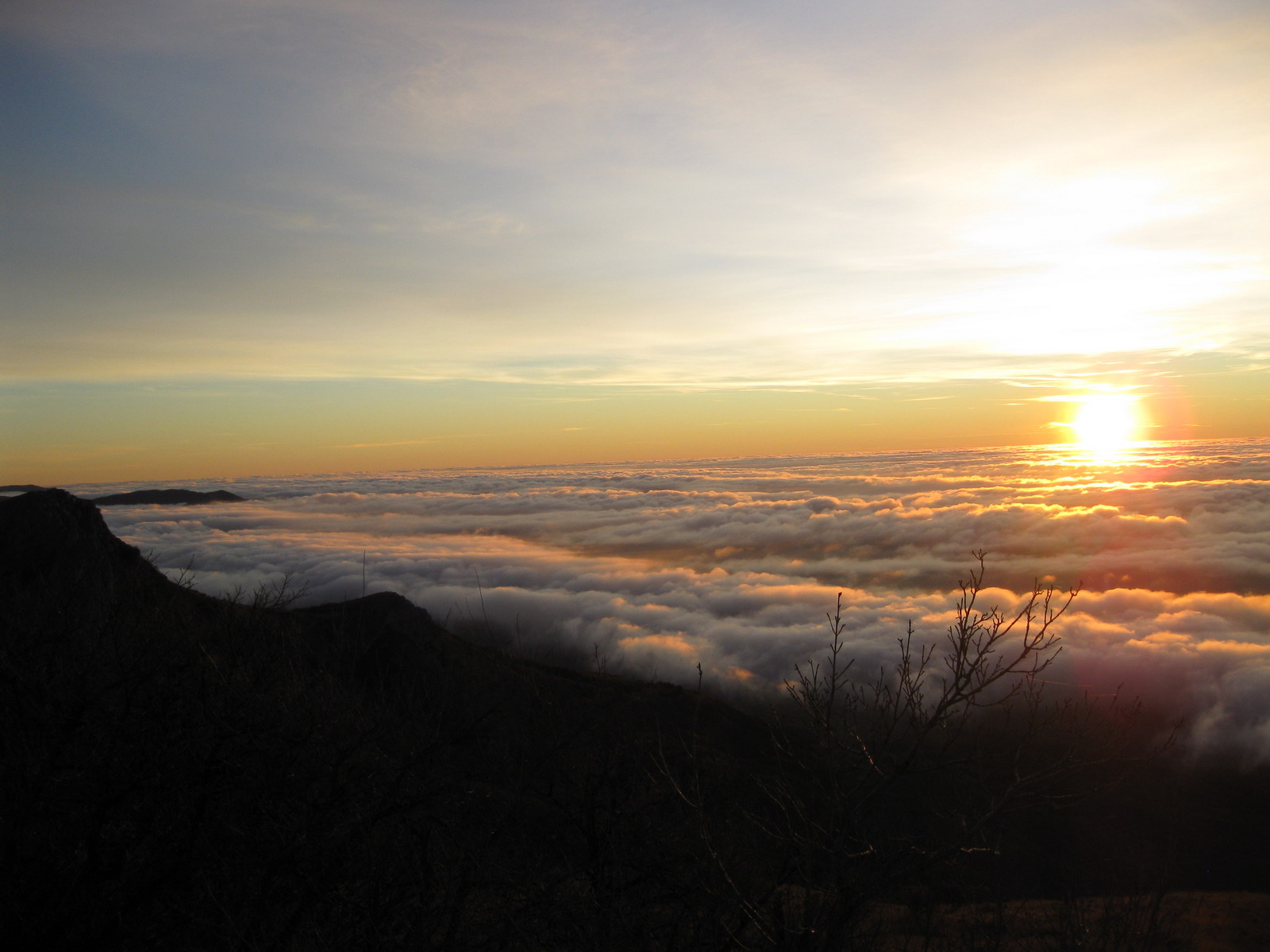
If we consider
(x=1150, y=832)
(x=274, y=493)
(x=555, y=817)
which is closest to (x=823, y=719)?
(x=555, y=817)

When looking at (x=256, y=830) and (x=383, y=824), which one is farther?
(x=383, y=824)

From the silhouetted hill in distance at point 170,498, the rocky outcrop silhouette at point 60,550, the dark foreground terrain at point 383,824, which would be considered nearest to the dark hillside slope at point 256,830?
the dark foreground terrain at point 383,824

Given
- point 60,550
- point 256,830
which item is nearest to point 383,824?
point 256,830

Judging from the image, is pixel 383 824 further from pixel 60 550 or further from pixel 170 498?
pixel 170 498

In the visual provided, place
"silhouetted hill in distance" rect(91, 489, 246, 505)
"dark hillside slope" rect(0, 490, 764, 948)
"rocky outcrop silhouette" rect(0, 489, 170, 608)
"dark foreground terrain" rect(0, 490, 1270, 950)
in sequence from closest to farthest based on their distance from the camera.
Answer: "dark foreground terrain" rect(0, 490, 1270, 950) → "dark hillside slope" rect(0, 490, 764, 948) → "rocky outcrop silhouette" rect(0, 489, 170, 608) → "silhouetted hill in distance" rect(91, 489, 246, 505)

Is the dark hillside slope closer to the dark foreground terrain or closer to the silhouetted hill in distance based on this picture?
the dark foreground terrain

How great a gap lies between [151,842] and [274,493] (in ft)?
506

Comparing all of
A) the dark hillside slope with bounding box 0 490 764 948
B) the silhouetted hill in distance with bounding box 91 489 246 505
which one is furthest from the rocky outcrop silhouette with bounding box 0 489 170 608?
the silhouetted hill in distance with bounding box 91 489 246 505

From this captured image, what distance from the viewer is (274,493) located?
148 m

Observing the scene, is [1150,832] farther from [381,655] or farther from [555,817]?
[381,655]

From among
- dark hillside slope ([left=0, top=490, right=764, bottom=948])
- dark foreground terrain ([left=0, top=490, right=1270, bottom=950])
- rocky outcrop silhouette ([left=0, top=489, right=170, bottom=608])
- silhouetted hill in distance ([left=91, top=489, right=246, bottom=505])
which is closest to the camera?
dark foreground terrain ([left=0, top=490, right=1270, bottom=950])

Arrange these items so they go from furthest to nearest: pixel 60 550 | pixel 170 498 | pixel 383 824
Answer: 1. pixel 170 498
2. pixel 60 550
3. pixel 383 824

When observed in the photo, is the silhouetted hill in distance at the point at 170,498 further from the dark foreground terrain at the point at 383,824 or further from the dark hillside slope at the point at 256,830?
the dark hillside slope at the point at 256,830

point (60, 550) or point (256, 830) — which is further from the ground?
point (60, 550)
